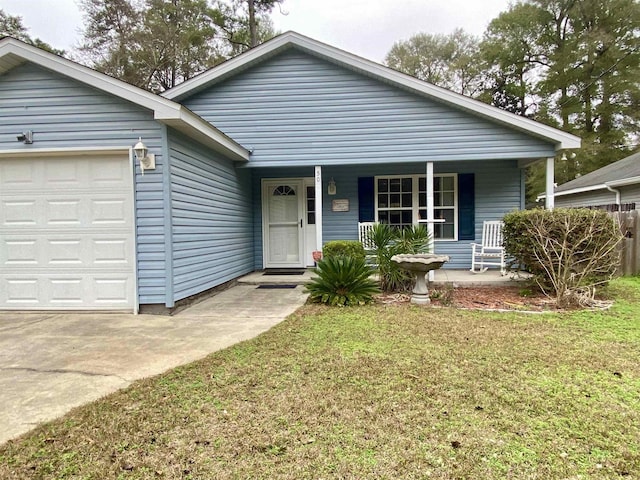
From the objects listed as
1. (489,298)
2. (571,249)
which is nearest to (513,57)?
(571,249)

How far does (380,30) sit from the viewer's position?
853 inches

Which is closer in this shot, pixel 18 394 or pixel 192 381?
pixel 18 394

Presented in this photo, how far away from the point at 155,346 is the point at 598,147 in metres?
21.5

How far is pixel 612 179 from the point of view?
11891mm

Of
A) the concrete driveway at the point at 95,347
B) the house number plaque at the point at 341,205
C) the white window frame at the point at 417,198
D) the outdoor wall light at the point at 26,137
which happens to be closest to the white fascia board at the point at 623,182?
the white window frame at the point at 417,198

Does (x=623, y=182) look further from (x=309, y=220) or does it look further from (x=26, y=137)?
(x=26, y=137)

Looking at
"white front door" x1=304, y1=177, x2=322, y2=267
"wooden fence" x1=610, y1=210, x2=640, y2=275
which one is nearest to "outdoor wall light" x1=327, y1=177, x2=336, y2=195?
"white front door" x1=304, y1=177, x2=322, y2=267

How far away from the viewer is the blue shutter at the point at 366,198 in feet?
27.7

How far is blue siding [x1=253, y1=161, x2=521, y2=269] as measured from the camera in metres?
8.21

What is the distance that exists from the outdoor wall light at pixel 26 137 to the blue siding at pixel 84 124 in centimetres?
5

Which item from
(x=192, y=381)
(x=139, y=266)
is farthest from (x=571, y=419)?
(x=139, y=266)

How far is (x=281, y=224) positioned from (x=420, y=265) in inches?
167

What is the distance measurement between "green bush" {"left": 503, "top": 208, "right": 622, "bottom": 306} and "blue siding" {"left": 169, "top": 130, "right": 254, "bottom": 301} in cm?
486

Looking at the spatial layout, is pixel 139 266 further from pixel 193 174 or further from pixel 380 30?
pixel 380 30
